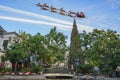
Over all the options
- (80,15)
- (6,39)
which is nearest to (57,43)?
(80,15)

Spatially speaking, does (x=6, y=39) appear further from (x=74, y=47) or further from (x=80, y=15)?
(x=80, y=15)

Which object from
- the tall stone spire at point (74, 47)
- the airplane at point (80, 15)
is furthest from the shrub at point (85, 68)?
the airplane at point (80, 15)

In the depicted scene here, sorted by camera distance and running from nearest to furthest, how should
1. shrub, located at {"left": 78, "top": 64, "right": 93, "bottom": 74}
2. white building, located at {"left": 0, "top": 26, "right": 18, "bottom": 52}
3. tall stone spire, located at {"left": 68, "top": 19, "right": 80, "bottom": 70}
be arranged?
shrub, located at {"left": 78, "top": 64, "right": 93, "bottom": 74}
tall stone spire, located at {"left": 68, "top": 19, "right": 80, "bottom": 70}
white building, located at {"left": 0, "top": 26, "right": 18, "bottom": 52}

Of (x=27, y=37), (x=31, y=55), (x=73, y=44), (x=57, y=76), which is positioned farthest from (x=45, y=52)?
(x=57, y=76)

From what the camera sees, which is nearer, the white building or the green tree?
the green tree

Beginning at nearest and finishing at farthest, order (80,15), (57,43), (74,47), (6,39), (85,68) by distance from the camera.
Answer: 1. (85,68)
2. (57,43)
3. (80,15)
4. (6,39)
5. (74,47)

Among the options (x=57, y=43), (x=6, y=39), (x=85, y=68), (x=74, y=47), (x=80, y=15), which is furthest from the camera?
(x=74, y=47)

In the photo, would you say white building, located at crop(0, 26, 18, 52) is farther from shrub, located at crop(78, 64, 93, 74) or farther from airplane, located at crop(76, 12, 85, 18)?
shrub, located at crop(78, 64, 93, 74)

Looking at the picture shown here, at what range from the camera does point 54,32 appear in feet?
175

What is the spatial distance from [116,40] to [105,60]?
4.01m

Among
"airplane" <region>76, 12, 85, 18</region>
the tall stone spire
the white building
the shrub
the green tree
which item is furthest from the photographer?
the white building

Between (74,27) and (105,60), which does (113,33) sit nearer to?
(105,60)

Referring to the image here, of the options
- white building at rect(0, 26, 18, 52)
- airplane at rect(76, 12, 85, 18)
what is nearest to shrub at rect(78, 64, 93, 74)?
airplane at rect(76, 12, 85, 18)

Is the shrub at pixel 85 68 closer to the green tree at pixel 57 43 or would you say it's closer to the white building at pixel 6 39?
the green tree at pixel 57 43
